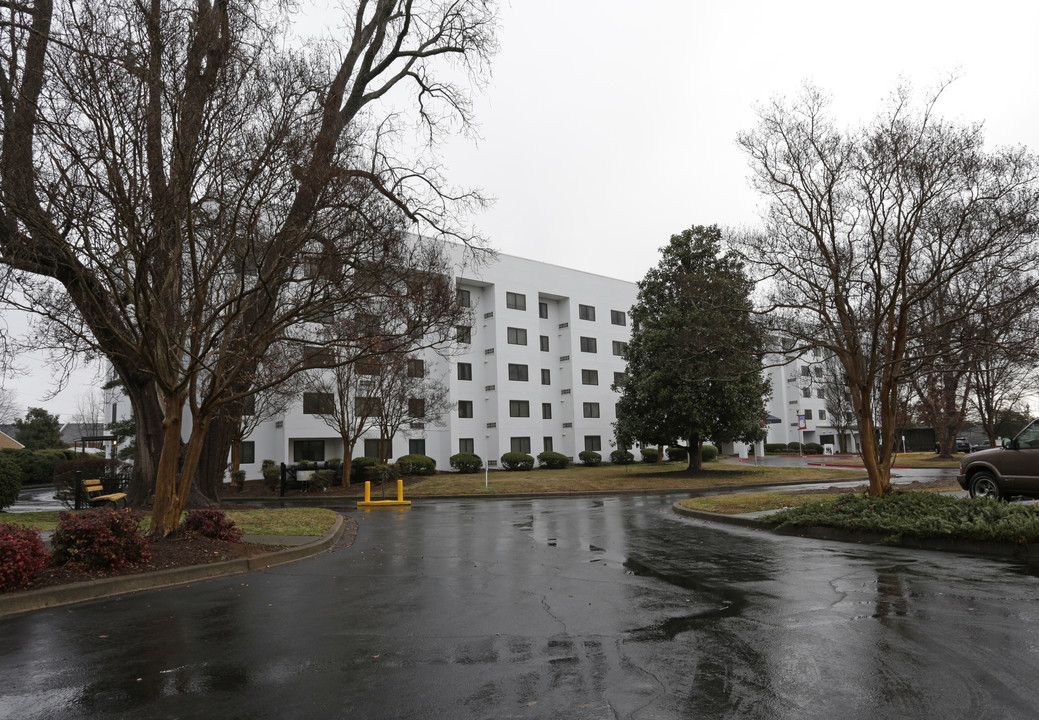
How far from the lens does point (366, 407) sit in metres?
32.7

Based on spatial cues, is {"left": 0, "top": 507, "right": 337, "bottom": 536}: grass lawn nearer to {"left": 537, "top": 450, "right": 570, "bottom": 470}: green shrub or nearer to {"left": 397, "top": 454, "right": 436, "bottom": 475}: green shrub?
{"left": 397, "top": 454, "right": 436, "bottom": 475}: green shrub

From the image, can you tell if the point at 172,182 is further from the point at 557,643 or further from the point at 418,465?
the point at 418,465

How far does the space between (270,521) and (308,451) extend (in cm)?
2893

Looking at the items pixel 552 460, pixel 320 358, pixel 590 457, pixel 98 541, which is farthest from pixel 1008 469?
pixel 590 457

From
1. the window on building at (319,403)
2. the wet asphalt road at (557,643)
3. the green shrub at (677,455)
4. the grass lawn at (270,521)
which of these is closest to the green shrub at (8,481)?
the grass lawn at (270,521)

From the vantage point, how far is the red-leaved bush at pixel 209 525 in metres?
11.5

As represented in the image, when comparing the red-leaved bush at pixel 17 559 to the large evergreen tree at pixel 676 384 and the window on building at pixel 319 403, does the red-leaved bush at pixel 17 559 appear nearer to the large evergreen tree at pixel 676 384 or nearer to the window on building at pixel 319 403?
the window on building at pixel 319 403

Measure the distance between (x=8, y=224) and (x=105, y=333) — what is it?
18.5ft

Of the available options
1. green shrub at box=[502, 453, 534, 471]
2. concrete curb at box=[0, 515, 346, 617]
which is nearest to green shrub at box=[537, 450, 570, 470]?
green shrub at box=[502, 453, 534, 471]

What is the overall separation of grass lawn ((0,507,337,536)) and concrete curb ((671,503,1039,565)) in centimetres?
879

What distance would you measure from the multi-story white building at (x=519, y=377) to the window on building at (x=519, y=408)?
0.07m

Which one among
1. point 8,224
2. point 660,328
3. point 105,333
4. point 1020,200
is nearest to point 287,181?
point 8,224

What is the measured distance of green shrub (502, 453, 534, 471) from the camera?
150 ft

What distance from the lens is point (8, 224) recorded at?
1059 cm
